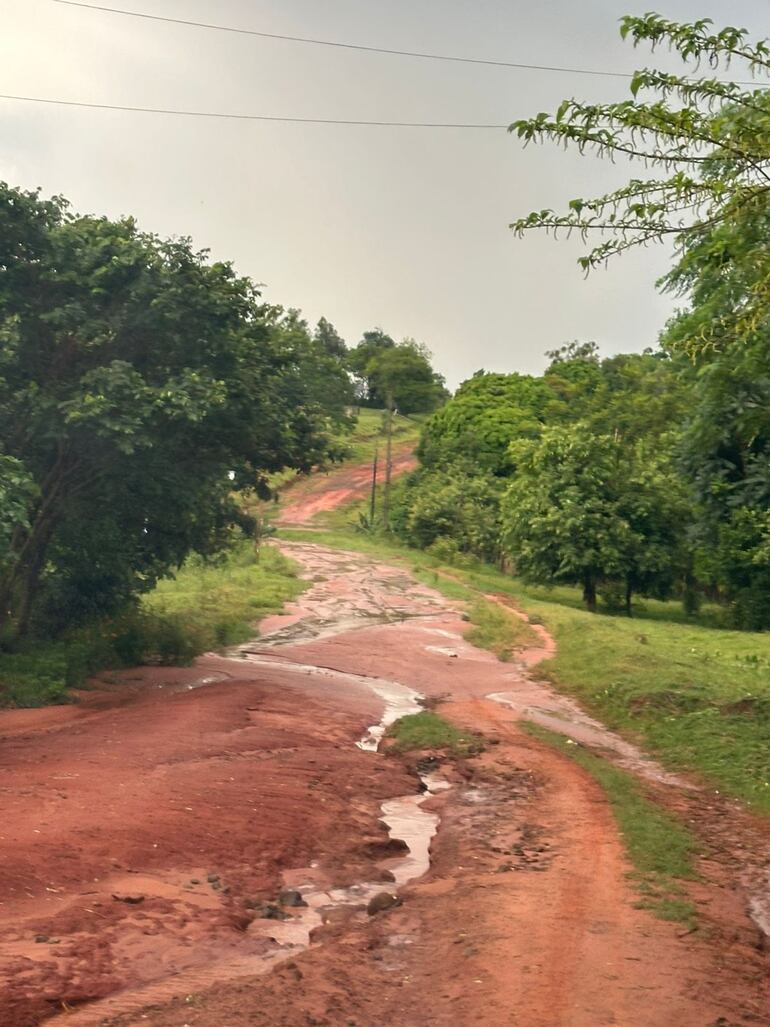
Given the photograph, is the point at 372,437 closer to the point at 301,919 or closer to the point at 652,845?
the point at 652,845

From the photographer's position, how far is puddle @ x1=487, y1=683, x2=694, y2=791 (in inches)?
535

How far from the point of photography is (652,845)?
31.3 feet

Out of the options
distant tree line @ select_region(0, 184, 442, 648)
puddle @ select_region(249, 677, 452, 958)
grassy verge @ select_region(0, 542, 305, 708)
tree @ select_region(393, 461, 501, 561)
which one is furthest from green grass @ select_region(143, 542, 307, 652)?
puddle @ select_region(249, 677, 452, 958)

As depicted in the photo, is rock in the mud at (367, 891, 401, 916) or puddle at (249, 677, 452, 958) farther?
rock in the mud at (367, 891, 401, 916)

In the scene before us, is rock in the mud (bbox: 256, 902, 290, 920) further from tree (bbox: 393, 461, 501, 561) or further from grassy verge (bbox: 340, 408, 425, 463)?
grassy verge (bbox: 340, 408, 425, 463)

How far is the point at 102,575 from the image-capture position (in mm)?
20641

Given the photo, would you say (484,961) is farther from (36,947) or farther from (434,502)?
(434,502)

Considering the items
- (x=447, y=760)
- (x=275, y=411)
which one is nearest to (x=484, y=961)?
(x=447, y=760)

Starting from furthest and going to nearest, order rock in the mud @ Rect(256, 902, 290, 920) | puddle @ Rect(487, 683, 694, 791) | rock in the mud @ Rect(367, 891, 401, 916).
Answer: puddle @ Rect(487, 683, 694, 791), rock in the mud @ Rect(367, 891, 401, 916), rock in the mud @ Rect(256, 902, 290, 920)

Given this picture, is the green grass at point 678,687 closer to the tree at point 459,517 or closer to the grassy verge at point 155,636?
the grassy verge at point 155,636

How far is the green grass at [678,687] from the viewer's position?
44.8 feet

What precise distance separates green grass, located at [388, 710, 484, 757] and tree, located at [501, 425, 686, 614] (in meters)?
18.1

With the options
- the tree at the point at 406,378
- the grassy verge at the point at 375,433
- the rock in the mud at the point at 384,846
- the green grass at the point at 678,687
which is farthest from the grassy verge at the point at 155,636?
the tree at the point at 406,378

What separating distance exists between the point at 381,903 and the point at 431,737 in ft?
22.6
